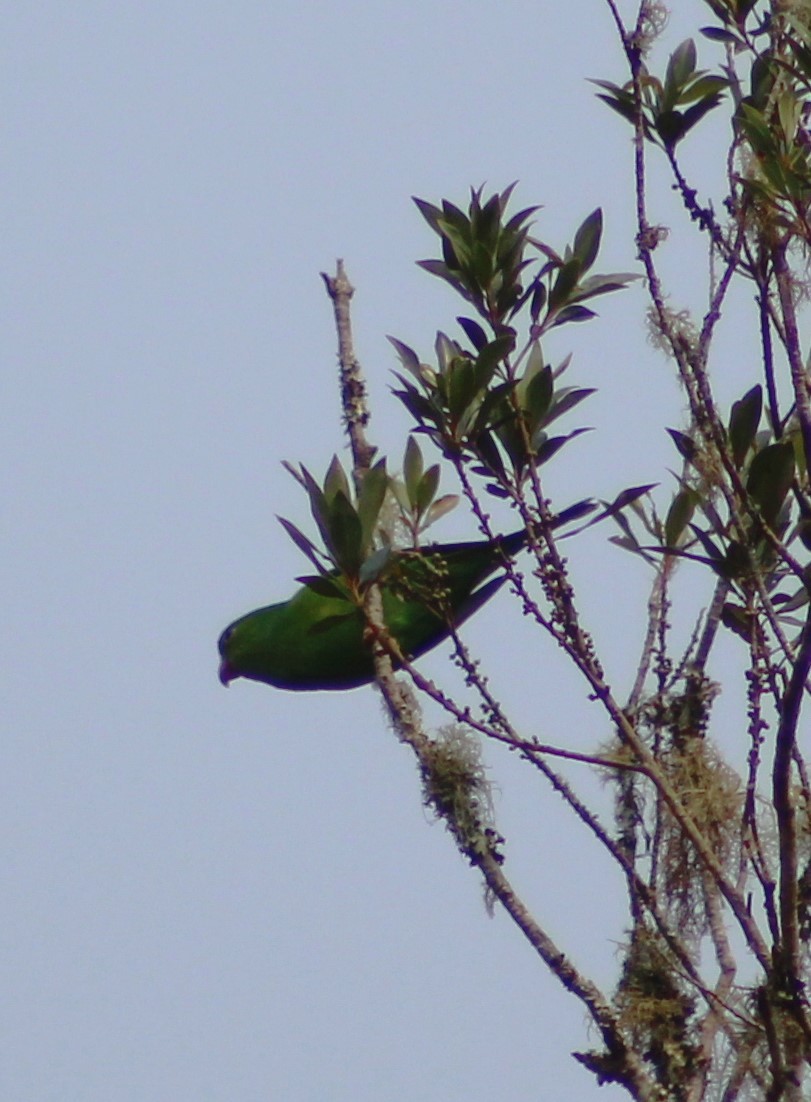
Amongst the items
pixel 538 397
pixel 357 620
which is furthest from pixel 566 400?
pixel 357 620

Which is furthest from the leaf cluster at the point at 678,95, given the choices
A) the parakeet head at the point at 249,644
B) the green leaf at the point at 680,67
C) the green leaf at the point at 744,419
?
the parakeet head at the point at 249,644

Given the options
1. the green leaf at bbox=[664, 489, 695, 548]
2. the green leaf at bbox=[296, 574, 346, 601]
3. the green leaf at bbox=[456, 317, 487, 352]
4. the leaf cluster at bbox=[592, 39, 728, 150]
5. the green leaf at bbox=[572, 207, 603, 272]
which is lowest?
the green leaf at bbox=[296, 574, 346, 601]

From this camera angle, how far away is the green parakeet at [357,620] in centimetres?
259

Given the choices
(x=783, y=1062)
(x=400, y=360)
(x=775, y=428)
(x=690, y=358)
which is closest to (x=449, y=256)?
(x=400, y=360)

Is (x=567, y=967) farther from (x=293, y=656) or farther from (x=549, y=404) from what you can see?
(x=293, y=656)

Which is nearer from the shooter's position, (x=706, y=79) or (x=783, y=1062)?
(x=783, y=1062)

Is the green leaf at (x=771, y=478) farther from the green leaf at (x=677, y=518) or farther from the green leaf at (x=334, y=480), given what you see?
the green leaf at (x=334, y=480)

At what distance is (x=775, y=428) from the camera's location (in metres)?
2.34

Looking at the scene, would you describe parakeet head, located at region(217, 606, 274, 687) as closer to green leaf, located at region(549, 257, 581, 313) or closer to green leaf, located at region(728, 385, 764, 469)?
green leaf, located at region(549, 257, 581, 313)

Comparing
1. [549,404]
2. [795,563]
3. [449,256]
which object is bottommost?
[795,563]

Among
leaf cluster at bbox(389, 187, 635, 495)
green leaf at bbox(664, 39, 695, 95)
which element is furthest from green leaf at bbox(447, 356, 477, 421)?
green leaf at bbox(664, 39, 695, 95)

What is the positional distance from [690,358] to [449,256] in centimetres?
51

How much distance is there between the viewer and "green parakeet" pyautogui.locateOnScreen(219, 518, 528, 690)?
8.48 feet

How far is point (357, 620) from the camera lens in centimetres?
286
